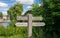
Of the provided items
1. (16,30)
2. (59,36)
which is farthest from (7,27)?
(59,36)

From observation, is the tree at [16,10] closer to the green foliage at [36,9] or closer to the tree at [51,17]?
the green foliage at [36,9]

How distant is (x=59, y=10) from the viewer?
29.8 feet

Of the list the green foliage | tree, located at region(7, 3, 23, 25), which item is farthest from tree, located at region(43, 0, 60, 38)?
tree, located at region(7, 3, 23, 25)

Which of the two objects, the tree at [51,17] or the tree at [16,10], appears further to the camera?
the tree at [16,10]

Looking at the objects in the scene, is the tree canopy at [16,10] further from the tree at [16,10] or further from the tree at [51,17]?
the tree at [51,17]

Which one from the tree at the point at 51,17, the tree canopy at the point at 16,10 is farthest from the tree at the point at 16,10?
the tree at the point at 51,17

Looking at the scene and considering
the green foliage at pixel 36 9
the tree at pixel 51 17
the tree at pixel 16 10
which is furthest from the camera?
the tree at pixel 16 10

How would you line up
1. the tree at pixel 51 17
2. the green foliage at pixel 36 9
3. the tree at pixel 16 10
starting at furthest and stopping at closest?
the tree at pixel 16 10
the green foliage at pixel 36 9
the tree at pixel 51 17

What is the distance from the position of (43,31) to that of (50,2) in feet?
5.22

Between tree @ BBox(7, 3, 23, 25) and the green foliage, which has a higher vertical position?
the green foliage

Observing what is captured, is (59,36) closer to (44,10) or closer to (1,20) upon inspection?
(44,10)

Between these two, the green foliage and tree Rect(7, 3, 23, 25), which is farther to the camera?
tree Rect(7, 3, 23, 25)

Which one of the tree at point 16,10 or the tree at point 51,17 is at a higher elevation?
the tree at point 51,17

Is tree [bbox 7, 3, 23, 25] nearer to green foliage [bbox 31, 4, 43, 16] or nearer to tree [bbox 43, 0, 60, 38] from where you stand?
green foliage [bbox 31, 4, 43, 16]
